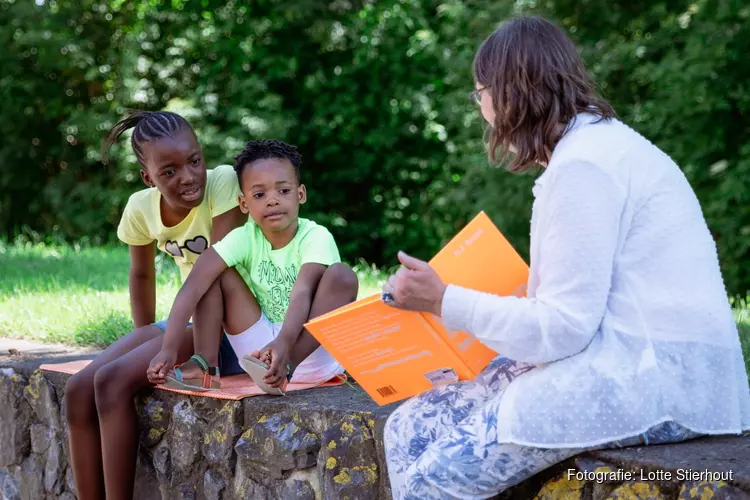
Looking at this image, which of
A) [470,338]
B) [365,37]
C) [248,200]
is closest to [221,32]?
[365,37]

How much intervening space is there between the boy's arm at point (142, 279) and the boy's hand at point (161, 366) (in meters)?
0.61

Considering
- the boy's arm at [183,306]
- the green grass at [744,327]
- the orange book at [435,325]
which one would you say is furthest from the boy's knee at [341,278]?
the green grass at [744,327]

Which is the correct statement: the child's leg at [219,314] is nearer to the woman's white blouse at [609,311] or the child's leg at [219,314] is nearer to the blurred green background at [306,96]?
the woman's white blouse at [609,311]

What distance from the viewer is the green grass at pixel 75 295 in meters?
4.73

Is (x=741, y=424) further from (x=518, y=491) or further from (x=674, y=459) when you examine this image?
(x=518, y=491)

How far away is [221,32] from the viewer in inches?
553

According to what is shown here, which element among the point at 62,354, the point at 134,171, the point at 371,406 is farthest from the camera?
the point at 134,171

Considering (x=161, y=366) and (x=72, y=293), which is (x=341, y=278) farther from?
(x=72, y=293)

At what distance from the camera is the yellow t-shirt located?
3523 millimetres

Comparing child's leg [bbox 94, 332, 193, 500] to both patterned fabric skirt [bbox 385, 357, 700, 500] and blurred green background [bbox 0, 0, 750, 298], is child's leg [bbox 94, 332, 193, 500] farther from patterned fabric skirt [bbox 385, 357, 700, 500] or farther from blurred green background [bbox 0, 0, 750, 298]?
blurred green background [bbox 0, 0, 750, 298]

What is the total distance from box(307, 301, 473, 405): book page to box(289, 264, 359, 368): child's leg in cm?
54

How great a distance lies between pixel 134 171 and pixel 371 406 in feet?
36.7

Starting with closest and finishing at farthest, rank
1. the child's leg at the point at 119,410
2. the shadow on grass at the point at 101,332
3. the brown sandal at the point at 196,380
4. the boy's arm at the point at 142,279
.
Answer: the brown sandal at the point at 196,380 < the child's leg at the point at 119,410 < the boy's arm at the point at 142,279 < the shadow on grass at the point at 101,332

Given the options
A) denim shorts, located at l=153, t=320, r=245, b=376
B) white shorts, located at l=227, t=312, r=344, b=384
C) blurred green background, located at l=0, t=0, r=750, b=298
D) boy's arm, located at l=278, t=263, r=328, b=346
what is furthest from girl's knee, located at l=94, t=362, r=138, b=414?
blurred green background, located at l=0, t=0, r=750, b=298
